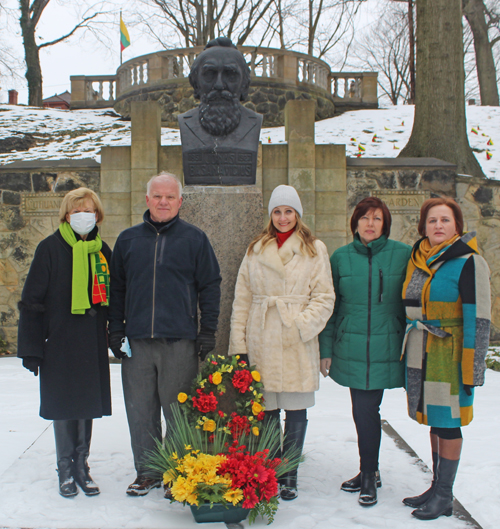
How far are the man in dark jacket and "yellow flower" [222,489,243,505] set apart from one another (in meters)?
0.61

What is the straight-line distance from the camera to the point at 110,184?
684 cm

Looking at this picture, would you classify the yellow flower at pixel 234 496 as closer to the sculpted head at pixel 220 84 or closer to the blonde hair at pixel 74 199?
the blonde hair at pixel 74 199

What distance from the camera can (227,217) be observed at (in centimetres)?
336

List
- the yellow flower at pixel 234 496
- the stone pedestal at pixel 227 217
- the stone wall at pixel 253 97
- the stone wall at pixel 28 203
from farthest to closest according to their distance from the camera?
1. the stone wall at pixel 253 97
2. the stone wall at pixel 28 203
3. the stone pedestal at pixel 227 217
4. the yellow flower at pixel 234 496

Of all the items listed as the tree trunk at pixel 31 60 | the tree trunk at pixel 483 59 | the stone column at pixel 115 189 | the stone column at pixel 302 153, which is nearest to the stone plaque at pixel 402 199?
the stone column at pixel 302 153

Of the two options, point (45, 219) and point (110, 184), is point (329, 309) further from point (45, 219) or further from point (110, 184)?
point (45, 219)

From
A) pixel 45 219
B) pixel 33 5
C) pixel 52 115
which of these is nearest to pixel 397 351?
pixel 45 219

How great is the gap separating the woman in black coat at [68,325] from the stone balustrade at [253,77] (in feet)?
35.4

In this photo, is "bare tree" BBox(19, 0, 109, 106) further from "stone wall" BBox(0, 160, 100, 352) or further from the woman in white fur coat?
the woman in white fur coat

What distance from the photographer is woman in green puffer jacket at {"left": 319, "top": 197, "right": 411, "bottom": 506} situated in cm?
277

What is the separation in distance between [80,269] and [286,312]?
1112mm

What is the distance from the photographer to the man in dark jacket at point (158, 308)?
2.78 metres

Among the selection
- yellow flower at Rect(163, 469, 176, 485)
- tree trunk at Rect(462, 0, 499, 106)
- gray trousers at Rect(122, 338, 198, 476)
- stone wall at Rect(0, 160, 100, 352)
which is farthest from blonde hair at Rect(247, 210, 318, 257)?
tree trunk at Rect(462, 0, 499, 106)

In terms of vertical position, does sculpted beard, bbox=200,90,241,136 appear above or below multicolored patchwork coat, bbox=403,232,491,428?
above
